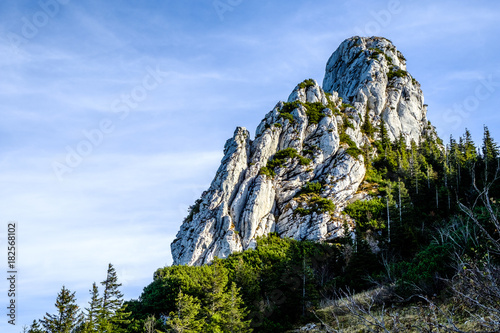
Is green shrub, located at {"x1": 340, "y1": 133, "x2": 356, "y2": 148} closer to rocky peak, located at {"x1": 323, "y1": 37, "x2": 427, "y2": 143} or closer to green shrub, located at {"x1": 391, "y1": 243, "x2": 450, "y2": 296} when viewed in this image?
rocky peak, located at {"x1": 323, "y1": 37, "x2": 427, "y2": 143}

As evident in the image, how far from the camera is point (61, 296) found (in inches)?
1025

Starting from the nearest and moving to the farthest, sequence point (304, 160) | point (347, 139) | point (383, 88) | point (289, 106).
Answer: point (304, 160)
point (347, 139)
point (289, 106)
point (383, 88)

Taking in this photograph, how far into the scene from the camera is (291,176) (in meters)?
58.9

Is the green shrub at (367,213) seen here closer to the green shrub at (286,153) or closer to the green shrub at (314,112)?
the green shrub at (286,153)

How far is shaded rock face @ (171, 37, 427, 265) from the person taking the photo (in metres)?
50.3

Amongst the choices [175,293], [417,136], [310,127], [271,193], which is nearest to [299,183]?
[271,193]

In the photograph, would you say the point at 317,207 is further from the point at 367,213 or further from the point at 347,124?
the point at 347,124

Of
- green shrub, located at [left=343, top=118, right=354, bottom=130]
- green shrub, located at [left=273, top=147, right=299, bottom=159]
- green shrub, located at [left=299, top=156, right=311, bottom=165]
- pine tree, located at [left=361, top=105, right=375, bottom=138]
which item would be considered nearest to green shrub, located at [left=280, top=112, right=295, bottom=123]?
green shrub, located at [left=273, top=147, right=299, bottom=159]

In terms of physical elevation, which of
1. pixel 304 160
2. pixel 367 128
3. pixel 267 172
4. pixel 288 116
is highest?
pixel 367 128

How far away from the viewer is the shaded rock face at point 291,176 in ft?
165

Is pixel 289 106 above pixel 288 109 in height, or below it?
above

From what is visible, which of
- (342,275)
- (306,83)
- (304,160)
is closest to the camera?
(342,275)

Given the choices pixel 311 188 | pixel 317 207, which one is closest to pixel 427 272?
pixel 317 207

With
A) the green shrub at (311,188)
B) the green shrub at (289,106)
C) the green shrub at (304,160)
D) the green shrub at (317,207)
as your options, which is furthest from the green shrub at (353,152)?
the green shrub at (289,106)
